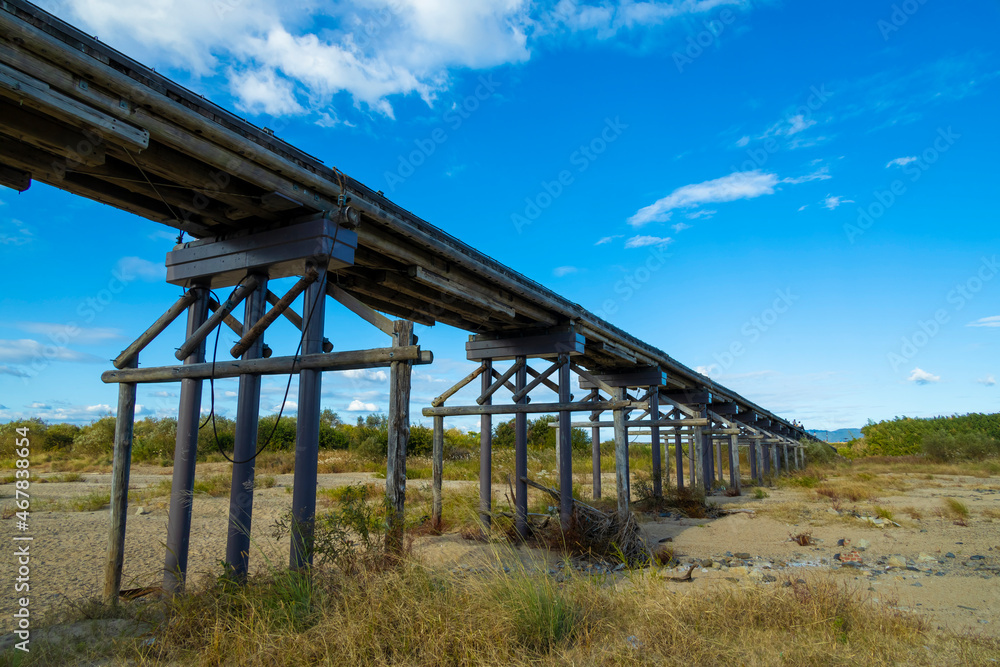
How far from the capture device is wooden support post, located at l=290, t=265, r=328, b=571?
A: 4.94m

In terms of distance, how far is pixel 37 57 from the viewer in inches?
141

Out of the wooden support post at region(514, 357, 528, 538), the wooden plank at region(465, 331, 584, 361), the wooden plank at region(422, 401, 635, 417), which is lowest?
the wooden support post at region(514, 357, 528, 538)

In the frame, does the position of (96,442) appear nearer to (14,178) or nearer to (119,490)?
(119,490)

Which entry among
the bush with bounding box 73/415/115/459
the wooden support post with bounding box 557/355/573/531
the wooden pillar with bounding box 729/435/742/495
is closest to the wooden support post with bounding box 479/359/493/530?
the wooden support post with bounding box 557/355/573/531

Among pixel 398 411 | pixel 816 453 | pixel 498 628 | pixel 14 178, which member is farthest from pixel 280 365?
pixel 816 453

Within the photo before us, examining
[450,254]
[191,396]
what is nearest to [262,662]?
[191,396]

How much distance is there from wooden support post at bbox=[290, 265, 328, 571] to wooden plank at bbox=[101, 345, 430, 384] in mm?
158

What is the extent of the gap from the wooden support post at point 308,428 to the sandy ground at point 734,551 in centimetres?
40

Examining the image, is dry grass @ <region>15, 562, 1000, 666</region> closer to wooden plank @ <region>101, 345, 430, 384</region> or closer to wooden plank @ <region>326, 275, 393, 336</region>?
wooden plank @ <region>101, 345, 430, 384</region>

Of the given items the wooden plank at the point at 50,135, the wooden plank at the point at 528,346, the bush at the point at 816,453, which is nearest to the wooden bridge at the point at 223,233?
the wooden plank at the point at 50,135

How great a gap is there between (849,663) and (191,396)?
6568 mm

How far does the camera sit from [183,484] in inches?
228

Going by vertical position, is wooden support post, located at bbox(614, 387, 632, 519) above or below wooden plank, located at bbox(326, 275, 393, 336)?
below

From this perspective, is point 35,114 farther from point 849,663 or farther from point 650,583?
point 849,663
